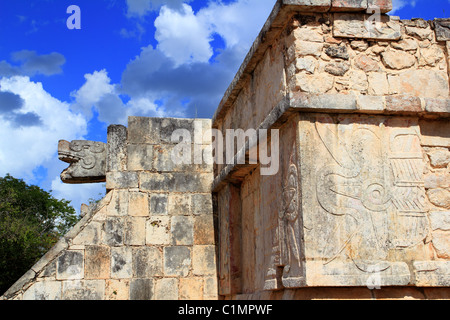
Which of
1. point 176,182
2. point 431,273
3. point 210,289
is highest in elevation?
point 176,182

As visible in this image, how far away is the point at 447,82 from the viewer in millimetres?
4379

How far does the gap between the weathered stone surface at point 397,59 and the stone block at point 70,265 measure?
4.15 m

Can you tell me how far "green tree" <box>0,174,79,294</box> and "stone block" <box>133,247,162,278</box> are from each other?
5415mm

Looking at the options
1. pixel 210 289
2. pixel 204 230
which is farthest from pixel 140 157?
pixel 210 289

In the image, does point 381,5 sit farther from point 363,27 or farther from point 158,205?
point 158,205

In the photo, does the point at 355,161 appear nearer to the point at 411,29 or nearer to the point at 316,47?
the point at 316,47

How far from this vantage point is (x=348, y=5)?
13.8 feet

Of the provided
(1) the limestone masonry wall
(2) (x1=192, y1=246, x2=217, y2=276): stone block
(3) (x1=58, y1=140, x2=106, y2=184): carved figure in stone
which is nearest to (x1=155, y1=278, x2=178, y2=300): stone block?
(1) the limestone masonry wall

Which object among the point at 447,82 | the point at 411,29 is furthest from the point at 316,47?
the point at 447,82

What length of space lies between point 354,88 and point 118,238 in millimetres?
3616

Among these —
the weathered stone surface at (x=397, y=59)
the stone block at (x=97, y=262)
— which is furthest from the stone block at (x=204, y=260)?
the weathered stone surface at (x=397, y=59)

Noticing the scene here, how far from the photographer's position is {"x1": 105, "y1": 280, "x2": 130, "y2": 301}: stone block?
6.20 metres

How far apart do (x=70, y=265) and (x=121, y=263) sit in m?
0.60

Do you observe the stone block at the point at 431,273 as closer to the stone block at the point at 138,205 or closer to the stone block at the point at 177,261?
the stone block at the point at 177,261
